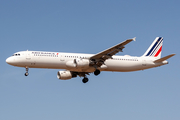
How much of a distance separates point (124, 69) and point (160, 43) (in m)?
11.3

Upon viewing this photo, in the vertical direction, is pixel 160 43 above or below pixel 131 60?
above

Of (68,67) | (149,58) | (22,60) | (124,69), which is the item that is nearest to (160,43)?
(149,58)

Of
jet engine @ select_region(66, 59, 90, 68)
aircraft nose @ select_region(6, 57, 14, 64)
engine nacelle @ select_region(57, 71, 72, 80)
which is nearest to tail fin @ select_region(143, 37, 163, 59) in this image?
jet engine @ select_region(66, 59, 90, 68)

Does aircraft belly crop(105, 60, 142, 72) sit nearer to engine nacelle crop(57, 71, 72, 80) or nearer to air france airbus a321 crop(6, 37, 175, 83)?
air france airbus a321 crop(6, 37, 175, 83)

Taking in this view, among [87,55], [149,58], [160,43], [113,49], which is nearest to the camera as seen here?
[113,49]

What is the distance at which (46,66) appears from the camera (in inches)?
2012

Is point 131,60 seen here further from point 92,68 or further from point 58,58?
point 58,58

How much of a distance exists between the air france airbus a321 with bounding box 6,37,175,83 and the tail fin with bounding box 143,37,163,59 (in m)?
3.39

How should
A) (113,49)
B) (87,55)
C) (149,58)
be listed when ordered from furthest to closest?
1. (149,58)
2. (87,55)
3. (113,49)

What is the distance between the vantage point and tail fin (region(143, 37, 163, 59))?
197 feet

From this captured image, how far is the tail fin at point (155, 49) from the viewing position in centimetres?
6012

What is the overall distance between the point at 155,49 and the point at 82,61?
16701 millimetres

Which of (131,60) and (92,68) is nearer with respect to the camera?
(92,68)

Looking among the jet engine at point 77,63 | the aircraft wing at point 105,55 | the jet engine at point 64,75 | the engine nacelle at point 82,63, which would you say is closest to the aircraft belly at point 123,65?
→ the aircraft wing at point 105,55
